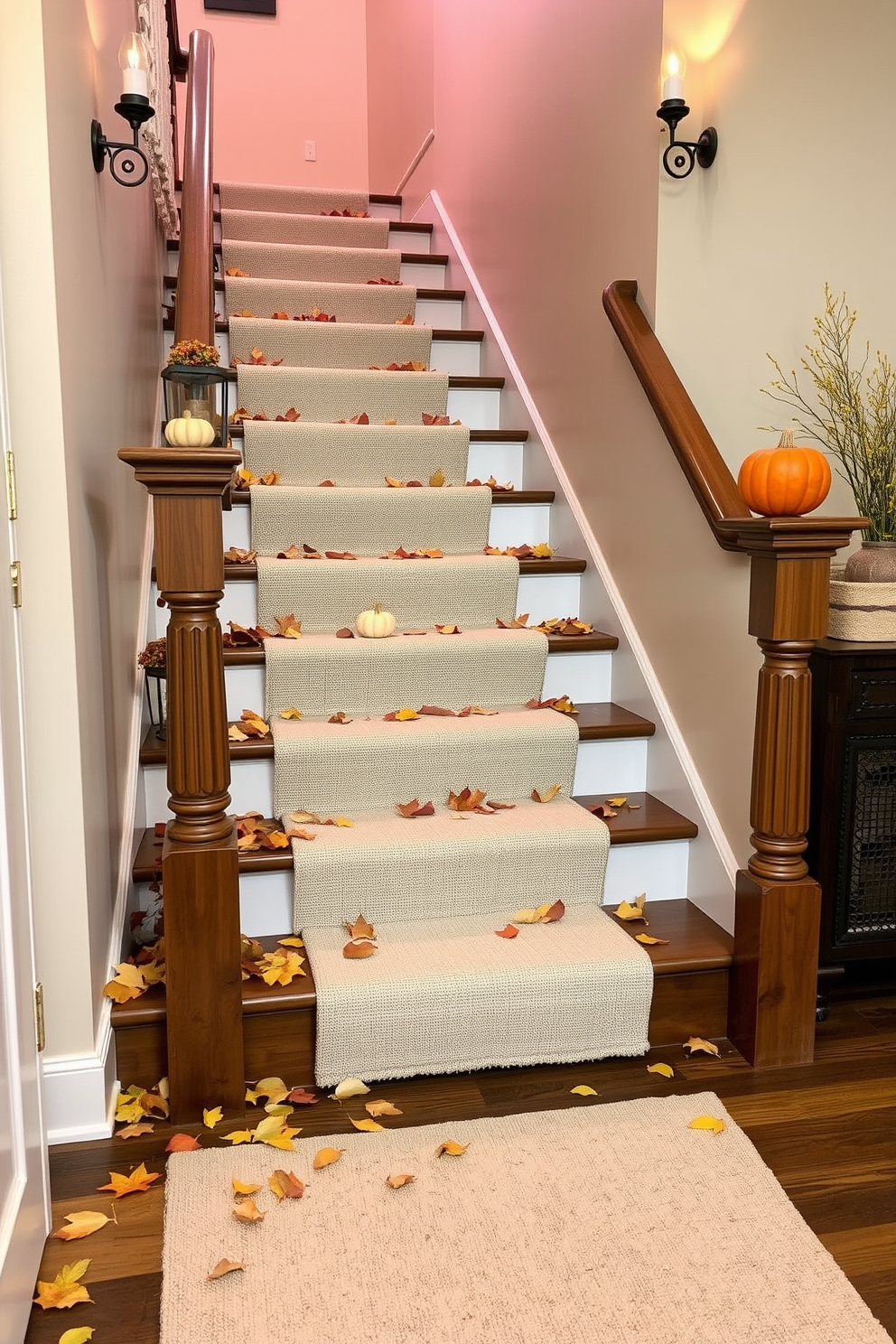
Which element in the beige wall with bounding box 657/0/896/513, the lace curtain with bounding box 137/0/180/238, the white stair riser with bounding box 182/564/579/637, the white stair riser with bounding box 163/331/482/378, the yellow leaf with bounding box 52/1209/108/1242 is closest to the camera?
the yellow leaf with bounding box 52/1209/108/1242

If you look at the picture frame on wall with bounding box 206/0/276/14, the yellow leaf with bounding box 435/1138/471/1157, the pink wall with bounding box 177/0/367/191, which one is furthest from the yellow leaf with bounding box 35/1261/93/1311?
the picture frame on wall with bounding box 206/0/276/14

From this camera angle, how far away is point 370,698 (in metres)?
2.59

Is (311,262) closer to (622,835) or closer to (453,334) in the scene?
(453,334)

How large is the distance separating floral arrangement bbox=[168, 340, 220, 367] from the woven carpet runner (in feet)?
1.97

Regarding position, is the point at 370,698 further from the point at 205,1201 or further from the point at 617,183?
the point at 617,183

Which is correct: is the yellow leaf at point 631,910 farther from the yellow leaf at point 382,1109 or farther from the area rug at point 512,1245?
the yellow leaf at point 382,1109

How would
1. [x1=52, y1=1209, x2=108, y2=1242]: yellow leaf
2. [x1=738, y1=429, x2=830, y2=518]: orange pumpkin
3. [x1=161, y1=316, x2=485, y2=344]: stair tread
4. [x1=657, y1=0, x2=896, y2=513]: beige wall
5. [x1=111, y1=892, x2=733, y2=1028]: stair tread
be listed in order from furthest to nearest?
[x1=161, y1=316, x2=485, y2=344]: stair tread, [x1=657, y1=0, x2=896, y2=513]: beige wall, [x1=738, y1=429, x2=830, y2=518]: orange pumpkin, [x1=111, y1=892, x2=733, y2=1028]: stair tread, [x1=52, y1=1209, x2=108, y2=1242]: yellow leaf

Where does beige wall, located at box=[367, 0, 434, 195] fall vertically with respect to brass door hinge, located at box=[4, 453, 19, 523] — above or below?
above

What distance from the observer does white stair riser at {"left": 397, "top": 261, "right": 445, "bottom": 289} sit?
14.2 feet

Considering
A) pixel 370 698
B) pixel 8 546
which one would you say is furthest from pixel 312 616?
pixel 8 546

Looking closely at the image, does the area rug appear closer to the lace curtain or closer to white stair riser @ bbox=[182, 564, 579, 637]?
white stair riser @ bbox=[182, 564, 579, 637]

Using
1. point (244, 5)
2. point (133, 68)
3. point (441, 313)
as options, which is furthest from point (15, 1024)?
point (244, 5)

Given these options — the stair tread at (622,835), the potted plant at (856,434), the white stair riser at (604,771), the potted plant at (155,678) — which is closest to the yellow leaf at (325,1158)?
the stair tread at (622,835)

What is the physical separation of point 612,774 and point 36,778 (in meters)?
1.41
